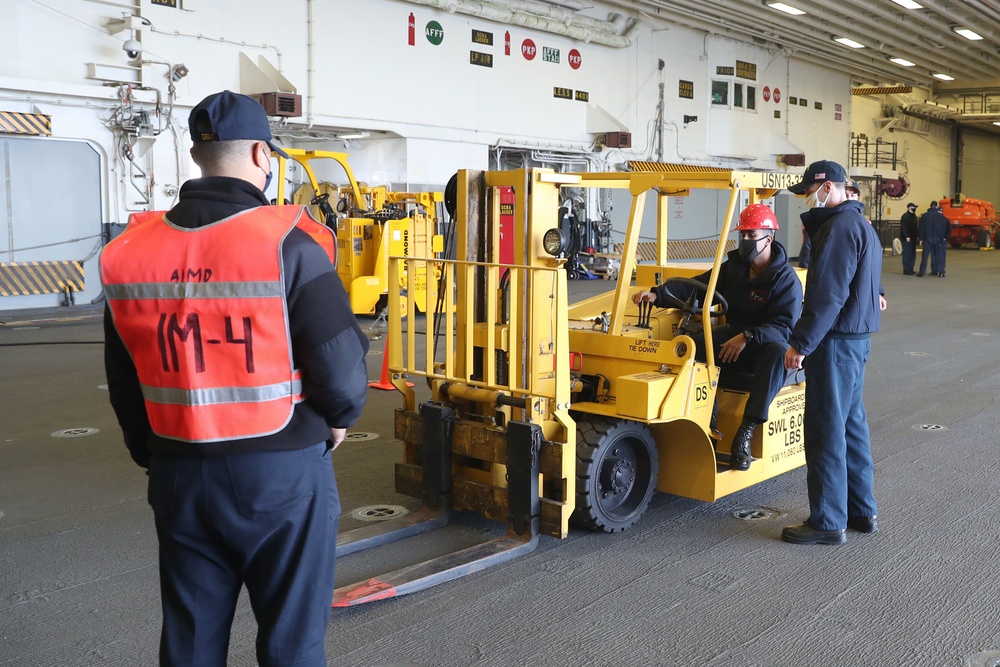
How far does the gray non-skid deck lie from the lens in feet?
12.4

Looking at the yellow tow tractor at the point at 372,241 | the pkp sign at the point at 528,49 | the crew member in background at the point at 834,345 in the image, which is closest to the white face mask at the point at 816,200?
the crew member in background at the point at 834,345

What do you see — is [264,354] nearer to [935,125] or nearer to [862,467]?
[862,467]

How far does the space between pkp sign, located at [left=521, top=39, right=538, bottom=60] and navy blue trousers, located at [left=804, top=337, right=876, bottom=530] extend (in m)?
17.9

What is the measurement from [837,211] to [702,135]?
895 inches

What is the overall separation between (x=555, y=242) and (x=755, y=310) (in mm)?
1501

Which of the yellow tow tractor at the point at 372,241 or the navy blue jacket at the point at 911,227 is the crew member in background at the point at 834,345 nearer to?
the yellow tow tractor at the point at 372,241

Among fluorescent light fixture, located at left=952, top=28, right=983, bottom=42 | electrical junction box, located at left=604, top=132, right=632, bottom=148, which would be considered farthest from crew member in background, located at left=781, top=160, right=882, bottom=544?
fluorescent light fixture, located at left=952, top=28, right=983, bottom=42

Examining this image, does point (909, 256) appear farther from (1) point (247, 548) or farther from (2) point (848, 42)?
(1) point (247, 548)

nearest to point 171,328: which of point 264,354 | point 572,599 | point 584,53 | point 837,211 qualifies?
point 264,354

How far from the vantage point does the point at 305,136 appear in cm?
1922

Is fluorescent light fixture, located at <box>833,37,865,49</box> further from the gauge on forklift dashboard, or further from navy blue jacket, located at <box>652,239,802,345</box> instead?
the gauge on forklift dashboard

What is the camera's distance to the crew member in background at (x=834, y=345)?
482 centimetres

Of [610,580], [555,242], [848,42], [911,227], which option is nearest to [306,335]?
[610,580]

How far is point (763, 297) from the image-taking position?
5703 millimetres
